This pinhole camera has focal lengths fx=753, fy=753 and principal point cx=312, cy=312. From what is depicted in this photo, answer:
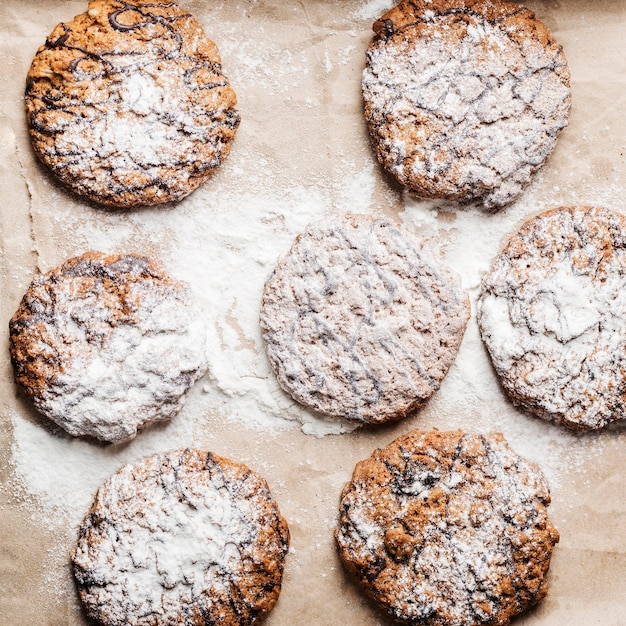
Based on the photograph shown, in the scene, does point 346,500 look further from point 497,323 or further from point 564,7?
point 564,7

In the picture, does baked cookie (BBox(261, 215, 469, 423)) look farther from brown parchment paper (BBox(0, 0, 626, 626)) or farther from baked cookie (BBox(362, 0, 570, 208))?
baked cookie (BBox(362, 0, 570, 208))

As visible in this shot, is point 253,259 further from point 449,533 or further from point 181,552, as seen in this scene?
point 449,533

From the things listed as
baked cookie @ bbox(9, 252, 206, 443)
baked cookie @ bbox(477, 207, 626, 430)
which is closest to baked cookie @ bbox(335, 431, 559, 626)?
baked cookie @ bbox(477, 207, 626, 430)

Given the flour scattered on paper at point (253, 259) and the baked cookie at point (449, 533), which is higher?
the flour scattered on paper at point (253, 259)

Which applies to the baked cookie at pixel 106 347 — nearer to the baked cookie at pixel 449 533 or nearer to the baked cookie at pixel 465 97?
the baked cookie at pixel 449 533

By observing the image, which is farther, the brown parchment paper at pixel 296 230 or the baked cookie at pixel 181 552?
the brown parchment paper at pixel 296 230

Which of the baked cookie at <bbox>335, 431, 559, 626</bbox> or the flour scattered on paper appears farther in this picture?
the flour scattered on paper

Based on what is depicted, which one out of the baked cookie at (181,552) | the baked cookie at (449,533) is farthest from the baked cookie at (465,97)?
the baked cookie at (181,552)

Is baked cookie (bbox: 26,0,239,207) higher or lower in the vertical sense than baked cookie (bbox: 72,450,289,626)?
higher
